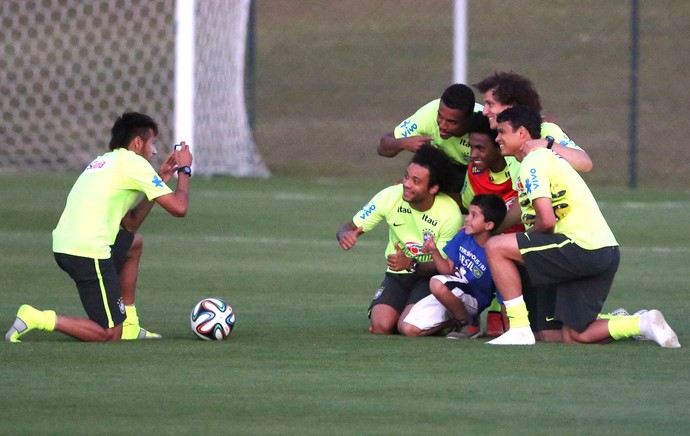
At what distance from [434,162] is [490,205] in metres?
0.52

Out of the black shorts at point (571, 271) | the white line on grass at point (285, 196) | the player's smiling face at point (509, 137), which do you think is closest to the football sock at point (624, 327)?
the black shorts at point (571, 271)

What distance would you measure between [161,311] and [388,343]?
2.06 meters

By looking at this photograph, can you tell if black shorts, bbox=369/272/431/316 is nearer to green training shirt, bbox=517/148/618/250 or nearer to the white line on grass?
green training shirt, bbox=517/148/618/250

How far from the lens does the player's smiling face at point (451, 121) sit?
914cm

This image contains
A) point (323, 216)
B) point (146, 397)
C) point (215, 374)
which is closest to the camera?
point (146, 397)

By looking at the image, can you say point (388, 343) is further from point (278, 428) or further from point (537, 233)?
point (278, 428)

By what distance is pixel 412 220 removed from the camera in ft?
30.2

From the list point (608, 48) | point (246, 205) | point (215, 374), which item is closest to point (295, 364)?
point (215, 374)

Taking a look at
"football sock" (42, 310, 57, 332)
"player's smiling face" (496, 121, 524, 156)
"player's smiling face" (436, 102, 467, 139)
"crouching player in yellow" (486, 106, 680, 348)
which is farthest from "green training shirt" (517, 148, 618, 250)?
"football sock" (42, 310, 57, 332)

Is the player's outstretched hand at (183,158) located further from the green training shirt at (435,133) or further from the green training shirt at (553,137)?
the green training shirt at (553,137)

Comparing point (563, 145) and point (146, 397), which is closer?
point (146, 397)

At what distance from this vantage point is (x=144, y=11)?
2761cm

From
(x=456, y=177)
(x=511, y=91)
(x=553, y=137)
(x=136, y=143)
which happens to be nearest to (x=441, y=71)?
(x=456, y=177)

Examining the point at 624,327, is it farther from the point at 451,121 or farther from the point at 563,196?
the point at 451,121
